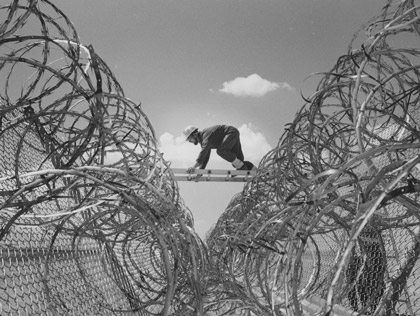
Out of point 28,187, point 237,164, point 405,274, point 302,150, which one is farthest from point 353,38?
point 237,164

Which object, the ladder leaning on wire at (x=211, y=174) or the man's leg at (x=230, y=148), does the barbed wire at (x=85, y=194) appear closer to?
the ladder leaning on wire at (x=211, y=174)

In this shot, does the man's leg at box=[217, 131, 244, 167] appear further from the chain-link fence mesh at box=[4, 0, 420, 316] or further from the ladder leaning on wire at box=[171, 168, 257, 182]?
the chain-link fence mesh at box=[4, 0, 420, 316]

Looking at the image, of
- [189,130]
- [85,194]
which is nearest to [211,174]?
[189,130]

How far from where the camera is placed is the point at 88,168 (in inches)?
55.3

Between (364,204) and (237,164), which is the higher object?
(237,164)

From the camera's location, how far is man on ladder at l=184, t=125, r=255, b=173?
29.3ft

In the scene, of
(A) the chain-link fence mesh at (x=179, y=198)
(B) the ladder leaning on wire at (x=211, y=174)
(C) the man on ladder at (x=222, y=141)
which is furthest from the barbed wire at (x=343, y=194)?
(C) the man on ladder at (x=222, y=141)

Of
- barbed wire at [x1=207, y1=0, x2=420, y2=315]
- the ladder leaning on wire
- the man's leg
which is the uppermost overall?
the man's leg

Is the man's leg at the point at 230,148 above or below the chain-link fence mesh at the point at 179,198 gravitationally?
above

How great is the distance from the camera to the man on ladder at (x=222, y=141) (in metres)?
8.95

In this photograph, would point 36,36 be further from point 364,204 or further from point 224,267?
point 224,267

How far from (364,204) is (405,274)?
1.27m

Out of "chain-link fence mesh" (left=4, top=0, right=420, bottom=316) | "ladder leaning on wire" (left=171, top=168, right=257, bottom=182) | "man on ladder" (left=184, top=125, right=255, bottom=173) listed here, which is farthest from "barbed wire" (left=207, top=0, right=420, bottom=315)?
"man on ladder" (left=184, top=125, right=255, bottom=173)

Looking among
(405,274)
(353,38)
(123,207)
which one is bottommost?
(405,274)
